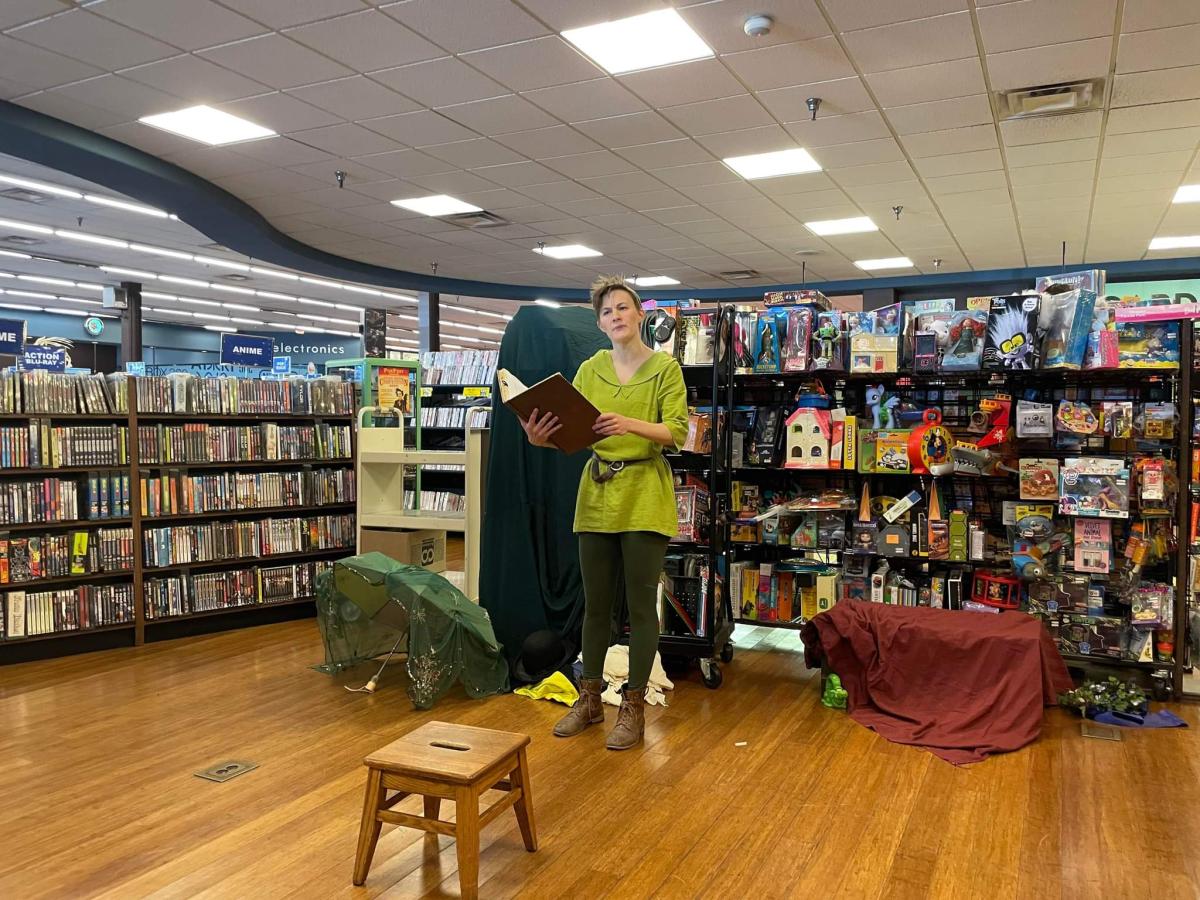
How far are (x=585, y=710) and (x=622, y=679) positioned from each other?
0.53m

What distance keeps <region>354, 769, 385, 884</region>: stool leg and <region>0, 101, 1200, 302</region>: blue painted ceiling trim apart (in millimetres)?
5547

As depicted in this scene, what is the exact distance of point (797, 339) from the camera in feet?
14.2

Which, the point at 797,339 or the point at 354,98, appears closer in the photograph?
the point at 797,339

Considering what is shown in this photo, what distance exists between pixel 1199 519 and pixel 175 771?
14.9ft

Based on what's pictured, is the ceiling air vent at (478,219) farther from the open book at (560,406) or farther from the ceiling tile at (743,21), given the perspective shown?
the open book at (560,406)

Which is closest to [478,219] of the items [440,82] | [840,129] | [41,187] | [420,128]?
[420,128]

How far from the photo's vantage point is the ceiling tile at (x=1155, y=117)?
5418mm

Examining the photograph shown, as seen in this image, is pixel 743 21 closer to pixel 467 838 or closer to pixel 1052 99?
pixel 1052 99

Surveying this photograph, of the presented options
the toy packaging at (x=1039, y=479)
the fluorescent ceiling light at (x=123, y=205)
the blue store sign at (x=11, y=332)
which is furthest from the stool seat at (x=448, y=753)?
the fluorescent ceiling light at (x=123, y=205)

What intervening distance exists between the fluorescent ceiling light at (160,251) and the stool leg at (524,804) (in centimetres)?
1061

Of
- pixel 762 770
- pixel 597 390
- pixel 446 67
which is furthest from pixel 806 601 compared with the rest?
pixel 446 67

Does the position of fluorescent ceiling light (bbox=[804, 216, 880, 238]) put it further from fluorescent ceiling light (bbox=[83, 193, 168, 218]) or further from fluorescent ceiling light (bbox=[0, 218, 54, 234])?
fluorescent ceiling light (bbox=[0, 218, 54, 234])

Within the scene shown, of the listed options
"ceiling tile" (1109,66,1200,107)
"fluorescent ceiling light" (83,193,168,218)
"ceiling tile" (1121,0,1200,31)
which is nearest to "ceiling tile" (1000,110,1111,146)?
"ceiling tile" (1109,66,1200,107)

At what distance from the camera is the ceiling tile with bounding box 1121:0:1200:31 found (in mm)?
4094
